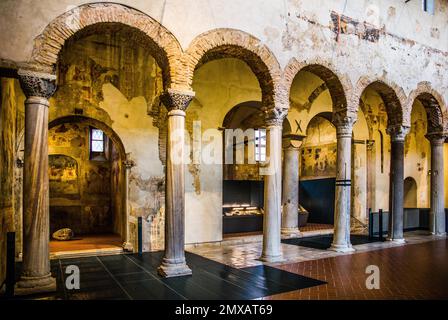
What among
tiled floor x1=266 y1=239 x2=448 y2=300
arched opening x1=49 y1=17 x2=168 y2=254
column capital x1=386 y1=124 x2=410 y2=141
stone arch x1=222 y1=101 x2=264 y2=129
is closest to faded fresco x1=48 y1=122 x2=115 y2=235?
arched opening x1=49 y1=17 x2=168 y2=254

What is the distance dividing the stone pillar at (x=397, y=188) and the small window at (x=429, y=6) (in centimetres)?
422

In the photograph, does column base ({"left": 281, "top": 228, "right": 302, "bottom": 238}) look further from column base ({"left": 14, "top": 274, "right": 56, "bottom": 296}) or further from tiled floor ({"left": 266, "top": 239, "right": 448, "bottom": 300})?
column base ({"left": 14, "top": 274, "right": 56, "bottom": 296})

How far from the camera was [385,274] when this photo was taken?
7.31 metres

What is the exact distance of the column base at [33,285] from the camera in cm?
566

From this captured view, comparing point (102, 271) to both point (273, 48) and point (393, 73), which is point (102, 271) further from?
point (393, 73)

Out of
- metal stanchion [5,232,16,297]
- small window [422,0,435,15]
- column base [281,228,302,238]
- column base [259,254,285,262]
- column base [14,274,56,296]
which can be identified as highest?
small window [422,0,435,15]

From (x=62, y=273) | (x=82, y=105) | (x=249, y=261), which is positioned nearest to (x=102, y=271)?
(x=62, y=273)

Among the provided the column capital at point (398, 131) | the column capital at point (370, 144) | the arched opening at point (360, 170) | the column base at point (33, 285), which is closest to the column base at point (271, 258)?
the column base at point (33, 285)

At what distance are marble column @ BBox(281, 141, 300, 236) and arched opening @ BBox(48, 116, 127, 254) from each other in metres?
6.00

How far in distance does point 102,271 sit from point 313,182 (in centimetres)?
1163

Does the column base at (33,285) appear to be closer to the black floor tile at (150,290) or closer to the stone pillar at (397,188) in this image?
the black floor tile at (150,290)

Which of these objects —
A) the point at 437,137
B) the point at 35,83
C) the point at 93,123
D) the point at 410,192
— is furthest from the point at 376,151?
the point at 35,83

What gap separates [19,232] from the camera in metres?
8.73

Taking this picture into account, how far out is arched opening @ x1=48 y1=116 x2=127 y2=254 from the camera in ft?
46.2
